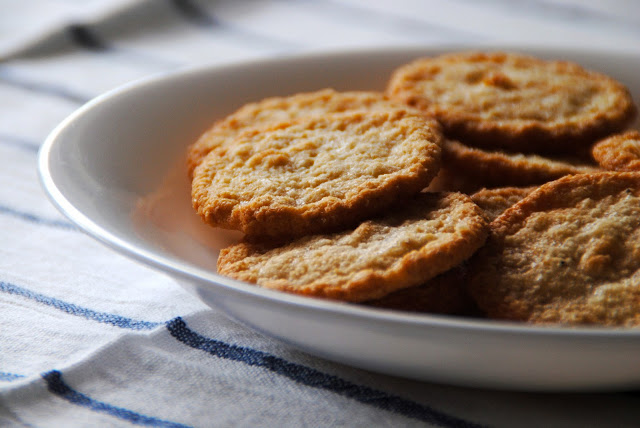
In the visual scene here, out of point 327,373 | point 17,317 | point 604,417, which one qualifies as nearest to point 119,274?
point 17,317

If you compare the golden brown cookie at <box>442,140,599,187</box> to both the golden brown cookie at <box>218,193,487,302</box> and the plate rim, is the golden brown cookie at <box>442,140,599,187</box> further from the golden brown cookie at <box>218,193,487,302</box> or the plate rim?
the plate rim

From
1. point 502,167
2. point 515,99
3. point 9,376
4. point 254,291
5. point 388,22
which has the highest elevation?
point 388,22

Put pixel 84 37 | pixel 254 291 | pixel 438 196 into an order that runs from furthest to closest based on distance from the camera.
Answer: pixel 84 37 → pixel 438 196 → pixel 254 291

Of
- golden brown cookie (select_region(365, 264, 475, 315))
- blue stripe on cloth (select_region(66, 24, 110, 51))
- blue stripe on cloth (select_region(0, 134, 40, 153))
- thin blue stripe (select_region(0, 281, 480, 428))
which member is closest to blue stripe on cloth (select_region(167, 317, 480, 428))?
thin blue stripe (select_region(0, 281, 480, 428))

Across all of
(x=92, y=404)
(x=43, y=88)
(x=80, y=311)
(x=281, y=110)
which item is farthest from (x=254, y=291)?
(x=43, y=88)

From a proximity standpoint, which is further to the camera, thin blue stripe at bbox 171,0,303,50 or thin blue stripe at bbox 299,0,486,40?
thin blue stripe at bbox 299,0,486,40

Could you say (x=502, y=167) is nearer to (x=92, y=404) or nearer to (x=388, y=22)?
(x=92, y=404)
